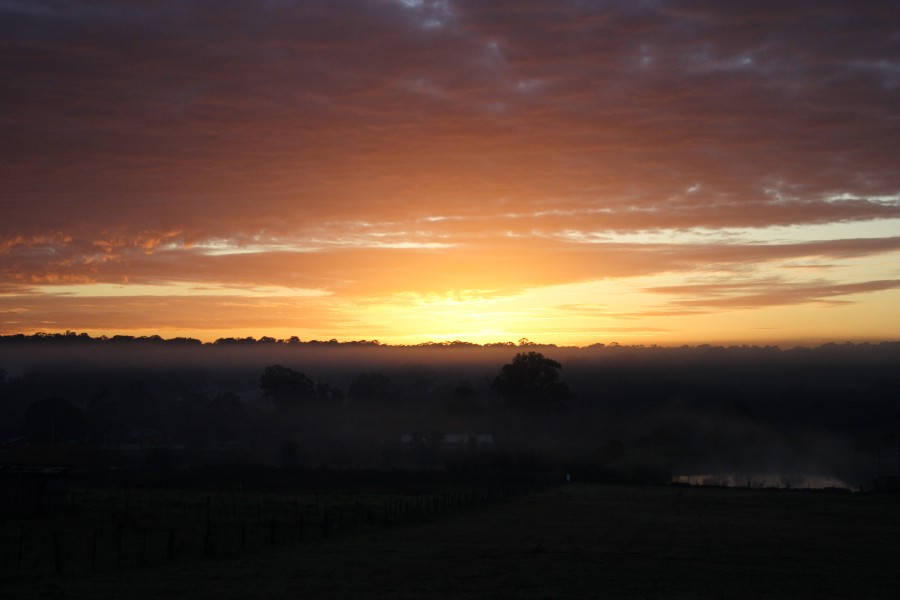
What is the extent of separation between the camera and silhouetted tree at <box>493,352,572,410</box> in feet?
351

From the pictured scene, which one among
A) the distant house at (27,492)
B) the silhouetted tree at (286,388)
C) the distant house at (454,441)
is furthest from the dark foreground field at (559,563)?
the silhouetted tree at (286,388)

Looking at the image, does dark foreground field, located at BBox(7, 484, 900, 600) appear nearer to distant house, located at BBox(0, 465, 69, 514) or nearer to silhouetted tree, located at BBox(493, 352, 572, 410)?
distant house, located at BBox(0, 465, 69, 514)

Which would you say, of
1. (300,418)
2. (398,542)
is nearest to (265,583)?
(398,542)

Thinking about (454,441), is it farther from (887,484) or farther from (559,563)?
(559,563)

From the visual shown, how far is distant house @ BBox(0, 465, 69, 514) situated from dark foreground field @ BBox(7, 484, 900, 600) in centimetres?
1829

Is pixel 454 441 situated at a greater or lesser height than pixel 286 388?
lesser

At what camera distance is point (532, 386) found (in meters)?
107

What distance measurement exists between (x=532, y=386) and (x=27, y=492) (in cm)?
7259

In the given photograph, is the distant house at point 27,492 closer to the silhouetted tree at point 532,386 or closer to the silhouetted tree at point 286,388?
the silhouetted tree at point 532,386

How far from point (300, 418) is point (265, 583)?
346 ft

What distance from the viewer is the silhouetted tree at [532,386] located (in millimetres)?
106875

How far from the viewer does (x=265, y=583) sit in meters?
20.6

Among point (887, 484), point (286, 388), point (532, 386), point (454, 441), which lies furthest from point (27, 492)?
point (286, 388)

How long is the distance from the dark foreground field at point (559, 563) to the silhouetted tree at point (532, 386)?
64.3m
